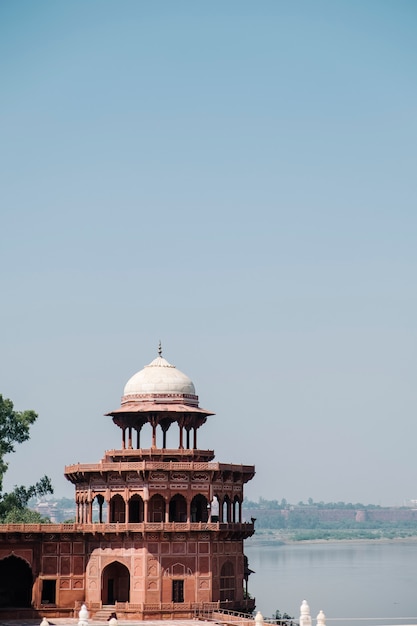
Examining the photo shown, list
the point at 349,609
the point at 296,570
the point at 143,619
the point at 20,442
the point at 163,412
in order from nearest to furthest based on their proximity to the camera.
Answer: the point at 143,619 → the point at 163,412 → the point at 20,442 → the point at 349,609 → the point at 296,570

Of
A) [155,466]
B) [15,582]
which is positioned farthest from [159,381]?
[15,582]

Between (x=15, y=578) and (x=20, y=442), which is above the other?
(x=20, y=442)

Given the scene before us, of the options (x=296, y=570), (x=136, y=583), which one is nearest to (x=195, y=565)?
(x=136, y=583)

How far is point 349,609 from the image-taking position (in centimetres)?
9750

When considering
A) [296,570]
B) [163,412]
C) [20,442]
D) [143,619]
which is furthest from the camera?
[296,570]

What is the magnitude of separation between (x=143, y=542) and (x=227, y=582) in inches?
173

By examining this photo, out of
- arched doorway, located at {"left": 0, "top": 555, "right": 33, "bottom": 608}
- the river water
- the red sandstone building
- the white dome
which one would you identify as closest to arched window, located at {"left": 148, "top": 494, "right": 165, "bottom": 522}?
the red sandstone building

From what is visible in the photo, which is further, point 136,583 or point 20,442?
point 20,442

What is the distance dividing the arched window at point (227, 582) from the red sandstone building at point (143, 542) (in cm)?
5

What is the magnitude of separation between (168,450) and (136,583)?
242 inches

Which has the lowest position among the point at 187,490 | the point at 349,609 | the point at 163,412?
the point at 349,609

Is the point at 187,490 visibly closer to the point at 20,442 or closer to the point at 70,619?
the point at 70,619

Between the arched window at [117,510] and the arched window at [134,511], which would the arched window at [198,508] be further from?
the arched window at [117,510]

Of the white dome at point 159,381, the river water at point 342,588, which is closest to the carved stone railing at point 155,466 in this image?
the white dome at point 159,381
